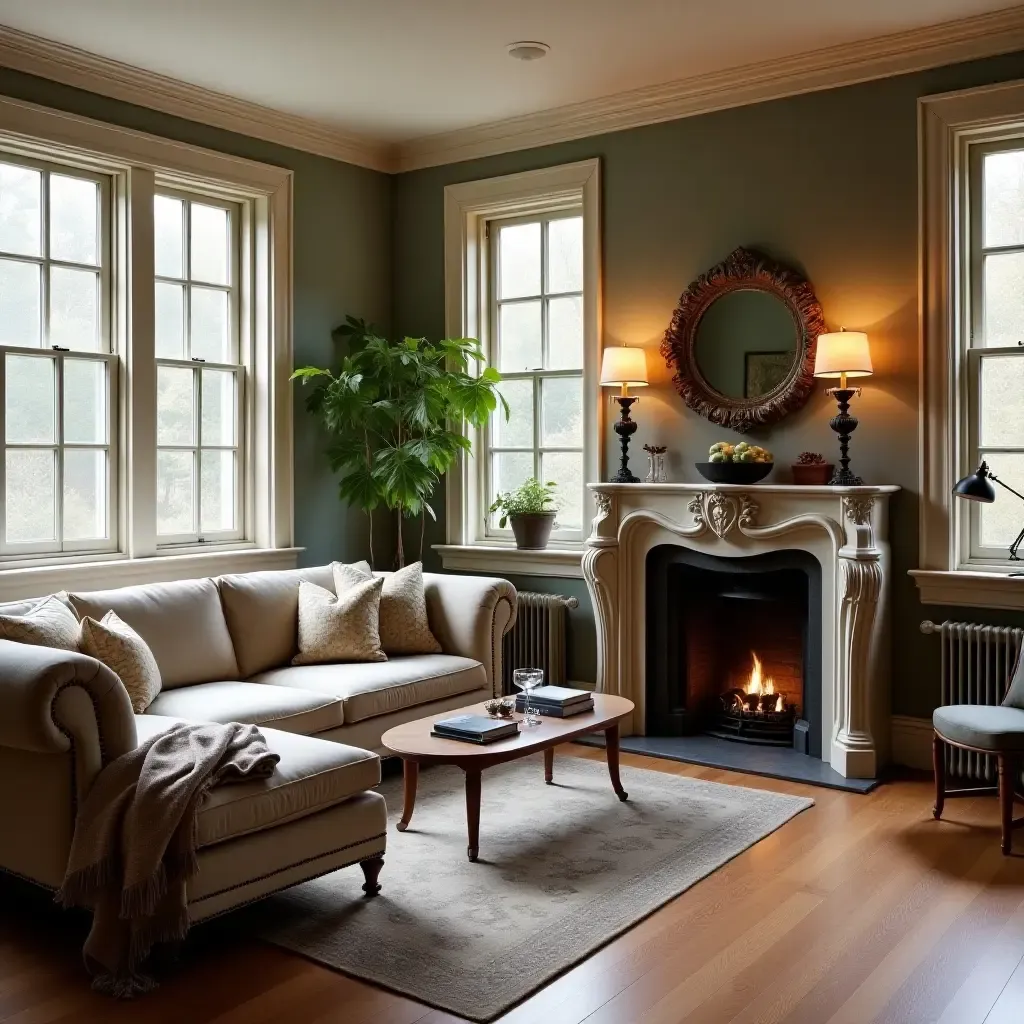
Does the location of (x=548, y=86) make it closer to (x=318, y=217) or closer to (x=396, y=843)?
(x=318, y=217)

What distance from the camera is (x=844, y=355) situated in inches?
184

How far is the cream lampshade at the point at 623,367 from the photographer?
530cm

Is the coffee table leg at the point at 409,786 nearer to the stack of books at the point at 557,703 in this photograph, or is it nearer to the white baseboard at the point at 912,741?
the stack of books at the point at 557,703

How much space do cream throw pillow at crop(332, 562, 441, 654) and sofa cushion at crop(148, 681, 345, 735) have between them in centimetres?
73

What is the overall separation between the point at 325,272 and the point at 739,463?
2477 millimetres

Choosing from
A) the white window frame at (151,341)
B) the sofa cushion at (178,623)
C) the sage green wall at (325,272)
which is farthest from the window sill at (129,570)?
the sofa cushion at (178,623)

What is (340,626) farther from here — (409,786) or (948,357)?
(948,357)

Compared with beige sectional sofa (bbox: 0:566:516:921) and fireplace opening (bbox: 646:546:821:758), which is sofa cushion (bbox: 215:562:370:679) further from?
fireplace opening (bbox: 646:546:821:758)

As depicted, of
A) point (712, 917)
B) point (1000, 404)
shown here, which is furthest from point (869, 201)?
point (712, 917)

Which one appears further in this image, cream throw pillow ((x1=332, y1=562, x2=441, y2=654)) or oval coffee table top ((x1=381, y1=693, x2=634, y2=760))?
cream throw pillow ((x1=332, y1=562, x2=441, y2=654))

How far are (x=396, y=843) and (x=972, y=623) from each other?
2.53 m

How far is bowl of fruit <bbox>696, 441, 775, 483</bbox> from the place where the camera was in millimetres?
4977

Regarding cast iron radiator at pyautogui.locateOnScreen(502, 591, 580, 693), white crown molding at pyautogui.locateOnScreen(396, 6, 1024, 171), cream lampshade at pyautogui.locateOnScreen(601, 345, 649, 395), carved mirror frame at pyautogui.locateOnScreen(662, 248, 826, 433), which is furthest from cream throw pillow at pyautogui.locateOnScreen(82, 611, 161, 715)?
white crown molding at pyautogui.locateOnScreen(396, 6, 1024, 171)

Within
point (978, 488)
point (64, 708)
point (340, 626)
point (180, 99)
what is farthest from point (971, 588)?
point (180, 99)
